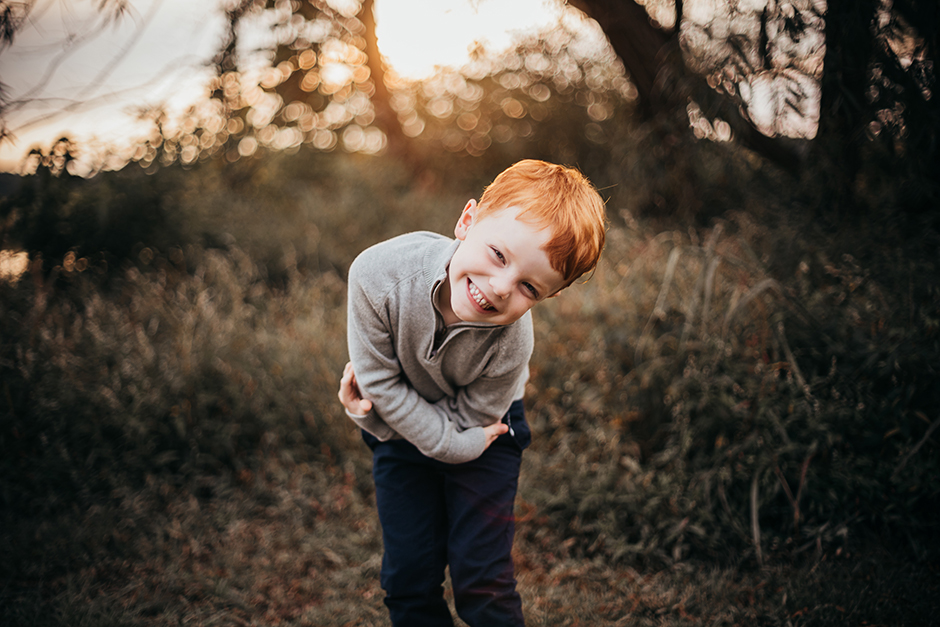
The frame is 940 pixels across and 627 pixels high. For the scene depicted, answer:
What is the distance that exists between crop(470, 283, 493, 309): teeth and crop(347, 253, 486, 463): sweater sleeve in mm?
279

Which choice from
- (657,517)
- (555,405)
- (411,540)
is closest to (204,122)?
(555,405)

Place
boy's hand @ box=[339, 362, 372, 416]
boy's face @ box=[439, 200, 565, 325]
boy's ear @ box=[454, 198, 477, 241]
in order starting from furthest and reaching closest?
boy's hand @ box=[339, 362, 372, 416] → boy's ear @ box=[454, 198, 477, 241] → boy's face @ box=[439, 200, 565, 325]

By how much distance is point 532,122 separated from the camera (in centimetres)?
793

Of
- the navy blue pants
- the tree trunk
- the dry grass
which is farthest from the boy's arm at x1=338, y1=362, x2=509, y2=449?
the tree trunk

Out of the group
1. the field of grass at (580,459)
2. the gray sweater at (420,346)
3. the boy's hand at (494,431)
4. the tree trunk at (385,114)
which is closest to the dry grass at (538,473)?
the field of grass at (580,459)

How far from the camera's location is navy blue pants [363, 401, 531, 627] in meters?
1.65

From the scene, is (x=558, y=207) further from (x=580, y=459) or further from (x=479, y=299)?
(x=580, y=459)

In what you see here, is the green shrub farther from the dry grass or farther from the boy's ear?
the boy's ear

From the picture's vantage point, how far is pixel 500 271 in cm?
136

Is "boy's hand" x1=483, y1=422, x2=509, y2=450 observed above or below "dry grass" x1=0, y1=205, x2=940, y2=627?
above

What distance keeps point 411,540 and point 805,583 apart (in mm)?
1574

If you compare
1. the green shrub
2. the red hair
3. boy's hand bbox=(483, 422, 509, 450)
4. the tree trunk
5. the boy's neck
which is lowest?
the green shrub

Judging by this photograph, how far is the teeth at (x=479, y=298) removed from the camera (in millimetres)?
1390

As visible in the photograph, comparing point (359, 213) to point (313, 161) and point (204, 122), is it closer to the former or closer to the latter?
point (313, 161)
